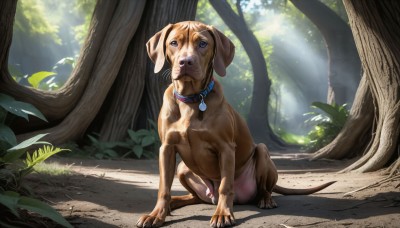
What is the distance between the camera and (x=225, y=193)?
383cm

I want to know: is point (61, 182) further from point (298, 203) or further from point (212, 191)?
point (298, 203)

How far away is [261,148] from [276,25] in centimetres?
4812

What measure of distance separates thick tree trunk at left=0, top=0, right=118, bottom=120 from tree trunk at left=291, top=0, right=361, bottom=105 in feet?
34.9

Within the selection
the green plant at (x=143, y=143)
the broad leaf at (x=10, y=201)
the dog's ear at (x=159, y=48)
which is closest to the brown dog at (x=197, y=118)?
the dog's ear at (x=159, y=48)

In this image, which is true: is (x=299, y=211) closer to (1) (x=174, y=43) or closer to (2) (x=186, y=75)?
(2) (x=186, y=75)

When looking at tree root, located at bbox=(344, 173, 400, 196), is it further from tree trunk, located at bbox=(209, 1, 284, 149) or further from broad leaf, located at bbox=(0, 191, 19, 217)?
tree trunk, located at bbox=(209, 1, 284, 149)

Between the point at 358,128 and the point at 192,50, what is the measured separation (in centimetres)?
502

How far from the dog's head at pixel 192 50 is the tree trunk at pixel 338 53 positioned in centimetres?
1417

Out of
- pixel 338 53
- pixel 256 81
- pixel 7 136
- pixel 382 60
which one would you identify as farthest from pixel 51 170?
pixel 256 81

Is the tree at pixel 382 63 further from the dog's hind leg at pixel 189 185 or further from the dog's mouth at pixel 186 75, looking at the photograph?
the dog's mouth at pixel 186 75

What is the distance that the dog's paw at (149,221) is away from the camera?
366 centimetres

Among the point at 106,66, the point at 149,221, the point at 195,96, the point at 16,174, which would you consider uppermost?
the point at 106,66

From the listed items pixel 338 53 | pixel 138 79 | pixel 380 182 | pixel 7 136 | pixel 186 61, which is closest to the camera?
pixel 186 61

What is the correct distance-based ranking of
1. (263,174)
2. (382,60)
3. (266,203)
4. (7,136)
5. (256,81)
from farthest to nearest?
1. (256,81)
2. (382,60)
3. (7,136)
4. (263,174)
5. (266,203)
